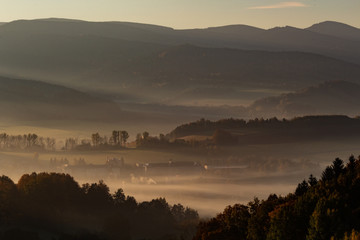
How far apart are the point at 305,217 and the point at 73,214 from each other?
289ft

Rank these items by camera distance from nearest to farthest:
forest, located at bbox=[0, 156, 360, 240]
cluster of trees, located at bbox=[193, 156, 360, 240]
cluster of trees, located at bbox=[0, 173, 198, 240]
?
cluster of trees, located at bbox=[193, 156, 360, 240], forest, located at bbox=[0, 156, 360, 240], cluster of trees, located at bbox=[0, 173, 198, 240]

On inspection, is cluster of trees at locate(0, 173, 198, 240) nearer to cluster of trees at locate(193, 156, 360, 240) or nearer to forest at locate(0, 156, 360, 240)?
forest at locate(0, 156, 360, 240)

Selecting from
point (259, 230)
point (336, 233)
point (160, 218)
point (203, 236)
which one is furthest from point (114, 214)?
point (336, 233)

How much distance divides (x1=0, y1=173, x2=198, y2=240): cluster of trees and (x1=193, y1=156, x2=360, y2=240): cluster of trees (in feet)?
155

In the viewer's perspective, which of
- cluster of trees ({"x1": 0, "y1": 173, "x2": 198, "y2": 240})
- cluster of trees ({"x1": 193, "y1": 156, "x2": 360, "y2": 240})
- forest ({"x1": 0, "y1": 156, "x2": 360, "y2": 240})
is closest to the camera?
cluster of trees ({"x1": 193, "y1": 156, "x2": 360, "y2": 240})

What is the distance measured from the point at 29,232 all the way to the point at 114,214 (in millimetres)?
24916

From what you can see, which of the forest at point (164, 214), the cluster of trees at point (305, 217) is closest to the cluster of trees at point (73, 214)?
the forest at point (164, 214)

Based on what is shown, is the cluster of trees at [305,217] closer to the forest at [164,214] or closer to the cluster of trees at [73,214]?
the forest at [164,214]

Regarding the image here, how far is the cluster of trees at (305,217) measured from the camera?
8744 cm

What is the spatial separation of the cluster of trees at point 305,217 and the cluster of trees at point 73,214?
47.3 metres

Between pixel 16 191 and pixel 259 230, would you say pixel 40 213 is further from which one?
pixel 259 230

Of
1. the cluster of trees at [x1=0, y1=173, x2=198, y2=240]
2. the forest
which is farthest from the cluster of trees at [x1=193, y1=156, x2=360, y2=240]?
the cluster of trees at [x1=0, y1=173, x2=198, y2=240]

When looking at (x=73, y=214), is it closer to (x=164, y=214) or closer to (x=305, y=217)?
(x=164, y=214)

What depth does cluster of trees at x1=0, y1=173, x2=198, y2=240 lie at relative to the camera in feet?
518
